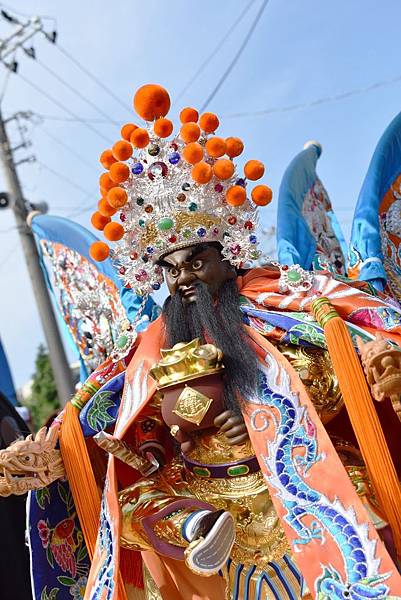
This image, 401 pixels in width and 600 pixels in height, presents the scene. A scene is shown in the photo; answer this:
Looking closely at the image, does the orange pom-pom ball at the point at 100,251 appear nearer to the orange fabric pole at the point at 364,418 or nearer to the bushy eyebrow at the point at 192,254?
the bushy eyebrow at the point at 192,254

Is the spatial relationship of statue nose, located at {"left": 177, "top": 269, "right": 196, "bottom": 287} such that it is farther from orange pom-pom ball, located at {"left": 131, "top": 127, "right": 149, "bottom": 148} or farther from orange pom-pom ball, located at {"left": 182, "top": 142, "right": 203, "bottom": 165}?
A: orange pom-pom ball, located at {"left": 131, "top": 127, "right": 149, "bottom": 148}

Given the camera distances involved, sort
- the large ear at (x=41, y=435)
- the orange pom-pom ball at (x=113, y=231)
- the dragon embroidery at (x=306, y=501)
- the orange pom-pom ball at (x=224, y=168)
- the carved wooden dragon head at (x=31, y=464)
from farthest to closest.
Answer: the orange pom-pom ball at (x=113, y=231), the orange pom-pom ball at (x=224, y=168), the large ear at (x=41, y=435), the carved wooden dragon head at (x=31, y=464), the dragon embroidery at (x=306, y=501)

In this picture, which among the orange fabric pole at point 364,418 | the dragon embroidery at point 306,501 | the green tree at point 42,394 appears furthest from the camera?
the green tree at point 42,394

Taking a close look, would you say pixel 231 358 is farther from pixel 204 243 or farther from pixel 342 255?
pixel 342 255

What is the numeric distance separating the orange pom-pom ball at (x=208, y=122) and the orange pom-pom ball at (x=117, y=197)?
46cm

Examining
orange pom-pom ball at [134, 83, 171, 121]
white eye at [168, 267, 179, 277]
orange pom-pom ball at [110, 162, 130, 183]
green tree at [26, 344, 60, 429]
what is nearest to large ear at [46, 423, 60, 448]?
white eye at [168, 267, 179, 277]

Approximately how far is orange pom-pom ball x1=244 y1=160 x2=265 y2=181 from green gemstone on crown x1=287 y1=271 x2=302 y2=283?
49 cm

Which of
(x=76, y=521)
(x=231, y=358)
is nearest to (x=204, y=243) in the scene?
(x=231, y=358)

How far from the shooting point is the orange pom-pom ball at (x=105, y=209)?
10.2 feet

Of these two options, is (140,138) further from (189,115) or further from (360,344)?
(360,344)

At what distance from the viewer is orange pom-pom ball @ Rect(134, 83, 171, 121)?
9.91ft

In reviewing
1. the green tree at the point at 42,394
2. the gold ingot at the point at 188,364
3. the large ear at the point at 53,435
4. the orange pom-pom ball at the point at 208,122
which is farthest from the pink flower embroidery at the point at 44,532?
the green tree at the point at 42,394

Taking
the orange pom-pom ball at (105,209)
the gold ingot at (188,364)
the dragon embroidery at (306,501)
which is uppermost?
the orange pom-pom ball at (105,209)

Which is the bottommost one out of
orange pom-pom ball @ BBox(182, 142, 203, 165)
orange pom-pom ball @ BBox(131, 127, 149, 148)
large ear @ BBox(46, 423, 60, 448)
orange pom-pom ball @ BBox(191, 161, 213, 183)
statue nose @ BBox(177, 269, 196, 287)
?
large ear @ BBox(46, 423, 60, 448)
